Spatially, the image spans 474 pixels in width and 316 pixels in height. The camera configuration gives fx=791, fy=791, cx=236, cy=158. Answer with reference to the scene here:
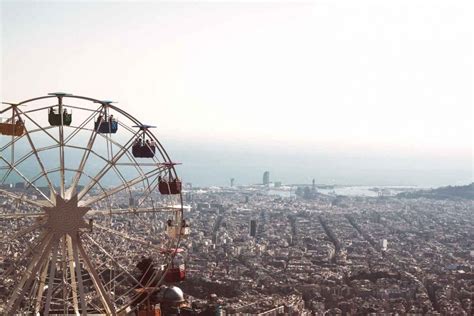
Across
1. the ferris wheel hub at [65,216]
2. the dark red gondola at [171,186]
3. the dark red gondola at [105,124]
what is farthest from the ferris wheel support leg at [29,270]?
the dark red gondola at [171,186]

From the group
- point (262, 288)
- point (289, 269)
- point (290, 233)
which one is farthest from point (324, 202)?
point (262, 288)

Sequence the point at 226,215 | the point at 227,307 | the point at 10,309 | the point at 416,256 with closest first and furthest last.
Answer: the point at 10,309, the point at 227,307, the point at 416,256, the point at 226,215

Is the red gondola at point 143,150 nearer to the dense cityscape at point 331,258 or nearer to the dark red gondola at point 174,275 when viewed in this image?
the dark red gondola at point 174,275

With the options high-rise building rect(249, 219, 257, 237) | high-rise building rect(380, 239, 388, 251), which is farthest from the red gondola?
high-rise building rect(249, 219, 257, 237)

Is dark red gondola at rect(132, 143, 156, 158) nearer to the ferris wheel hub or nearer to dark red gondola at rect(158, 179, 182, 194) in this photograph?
dark red gondola at rect(158, 179, 182, 194)

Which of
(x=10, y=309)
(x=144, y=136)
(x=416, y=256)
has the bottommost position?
(x=416, y=256)

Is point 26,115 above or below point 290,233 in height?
above

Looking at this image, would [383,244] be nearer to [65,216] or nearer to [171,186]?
[171,186]

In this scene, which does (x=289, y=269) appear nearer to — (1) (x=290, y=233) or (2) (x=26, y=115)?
(1) (x=290, y=233)

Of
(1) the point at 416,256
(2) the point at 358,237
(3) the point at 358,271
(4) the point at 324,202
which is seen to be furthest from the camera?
(4) the point at 324,202
